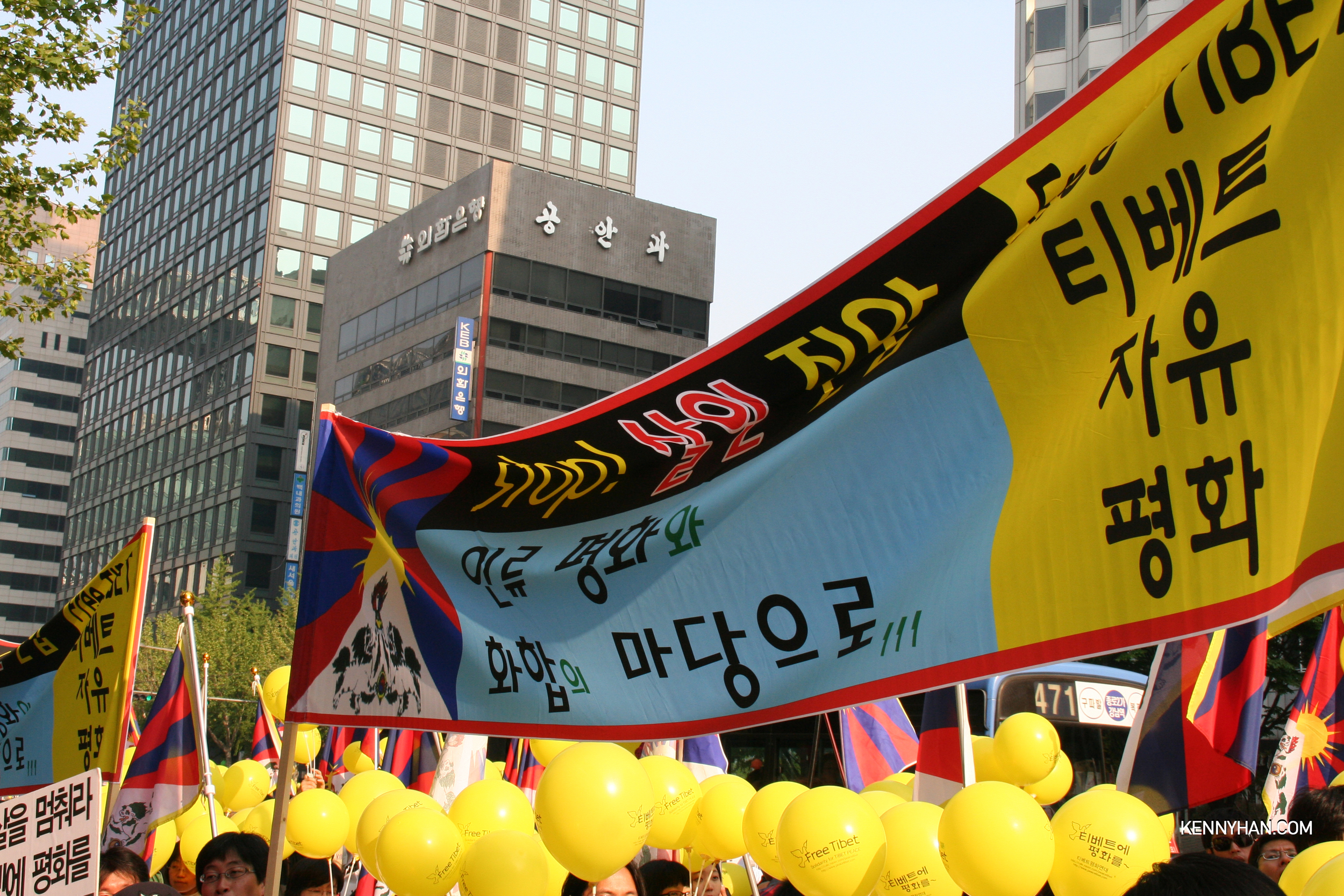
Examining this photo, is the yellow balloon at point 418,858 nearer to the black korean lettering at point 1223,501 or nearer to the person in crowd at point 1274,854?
the person in crowd at point 1274,854

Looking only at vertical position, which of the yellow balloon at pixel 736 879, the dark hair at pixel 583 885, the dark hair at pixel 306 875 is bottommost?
the yellow balloon at pixel 736 879

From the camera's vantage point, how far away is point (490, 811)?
590 cm

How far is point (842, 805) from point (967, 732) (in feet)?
9.39

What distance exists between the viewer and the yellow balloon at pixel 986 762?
31.3ft

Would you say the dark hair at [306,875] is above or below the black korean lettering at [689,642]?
below

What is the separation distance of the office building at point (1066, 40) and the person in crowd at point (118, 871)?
33372mm

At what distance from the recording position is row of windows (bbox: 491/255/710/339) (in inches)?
2029

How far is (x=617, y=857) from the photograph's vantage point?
4734mm

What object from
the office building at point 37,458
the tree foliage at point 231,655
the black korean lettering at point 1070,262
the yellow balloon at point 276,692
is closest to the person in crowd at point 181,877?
the yellow balloon at point 276,692

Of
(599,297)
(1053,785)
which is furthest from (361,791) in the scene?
(599,297)

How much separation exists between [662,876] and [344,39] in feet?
214

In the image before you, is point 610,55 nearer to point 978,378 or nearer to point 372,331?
point 372,331

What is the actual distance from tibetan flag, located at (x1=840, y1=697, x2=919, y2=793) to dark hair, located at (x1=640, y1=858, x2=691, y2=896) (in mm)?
3848

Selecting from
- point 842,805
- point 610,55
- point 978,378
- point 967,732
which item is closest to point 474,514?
point 842,805
